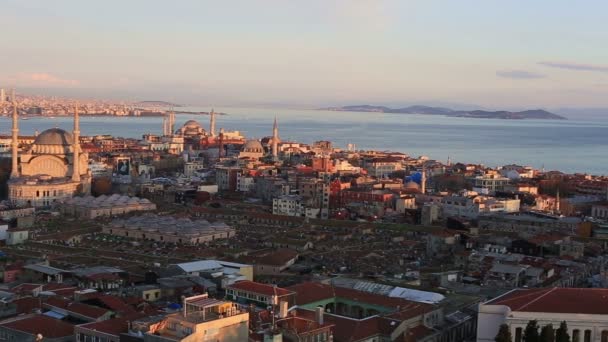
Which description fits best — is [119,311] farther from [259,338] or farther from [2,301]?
[259,338]

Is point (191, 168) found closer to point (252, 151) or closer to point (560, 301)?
point (252, 151)

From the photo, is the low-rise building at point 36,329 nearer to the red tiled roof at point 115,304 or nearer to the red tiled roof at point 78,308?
the red tiled roof at point 78,308

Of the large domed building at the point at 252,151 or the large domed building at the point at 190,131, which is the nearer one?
the large domed building at the point at 252,151

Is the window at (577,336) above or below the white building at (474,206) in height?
above

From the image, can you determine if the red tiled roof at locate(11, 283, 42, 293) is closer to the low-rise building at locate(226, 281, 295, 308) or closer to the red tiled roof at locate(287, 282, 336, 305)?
the low-rise building at locate(226, 281, 295, 308)

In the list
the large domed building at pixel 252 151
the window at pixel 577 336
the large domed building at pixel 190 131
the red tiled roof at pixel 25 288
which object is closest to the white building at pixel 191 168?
the large domed building at pixel 252 151

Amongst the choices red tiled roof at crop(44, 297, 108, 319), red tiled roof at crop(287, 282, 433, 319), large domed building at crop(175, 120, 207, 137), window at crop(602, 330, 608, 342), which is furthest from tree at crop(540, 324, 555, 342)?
large domed building at crop(175, 120, 207, 137)

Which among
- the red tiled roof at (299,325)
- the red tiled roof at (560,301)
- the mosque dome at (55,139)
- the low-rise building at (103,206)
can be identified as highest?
the mosque dome at (55,139)
